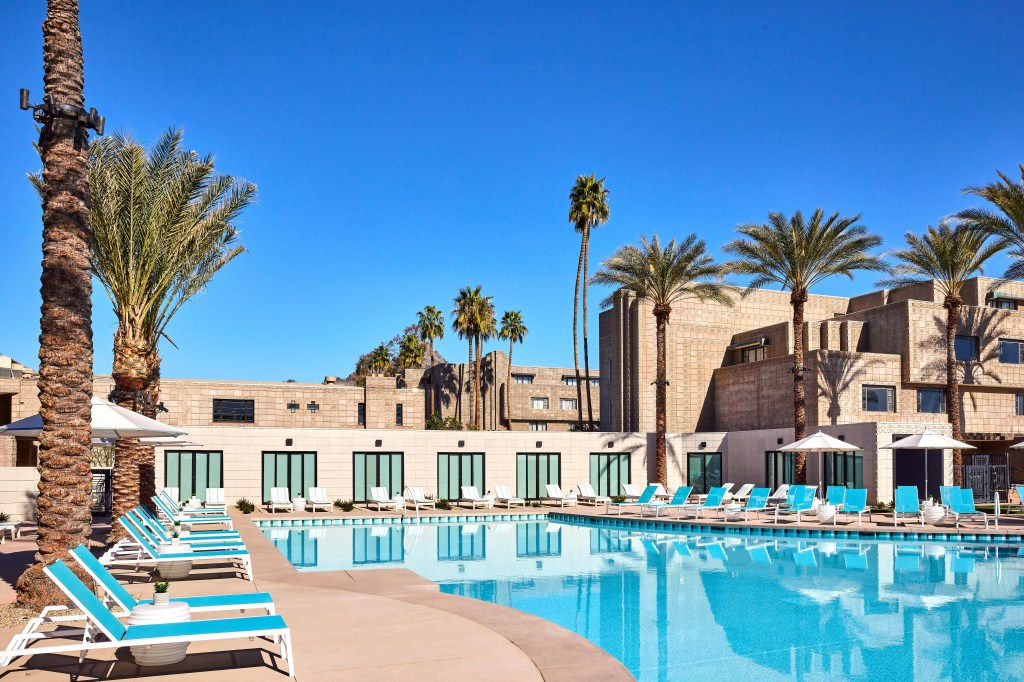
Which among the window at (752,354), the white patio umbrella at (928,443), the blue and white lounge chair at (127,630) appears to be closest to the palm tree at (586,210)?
the window at (752,354)

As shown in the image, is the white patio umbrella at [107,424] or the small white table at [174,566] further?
Result: the small white table at [174,566]

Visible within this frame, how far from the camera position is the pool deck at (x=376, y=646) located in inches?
269

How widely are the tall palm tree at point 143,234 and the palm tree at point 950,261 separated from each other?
25.0 meters

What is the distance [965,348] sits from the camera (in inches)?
1406

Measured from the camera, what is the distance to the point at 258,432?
28031mm

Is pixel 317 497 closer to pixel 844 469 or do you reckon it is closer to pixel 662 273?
pixel 662 273

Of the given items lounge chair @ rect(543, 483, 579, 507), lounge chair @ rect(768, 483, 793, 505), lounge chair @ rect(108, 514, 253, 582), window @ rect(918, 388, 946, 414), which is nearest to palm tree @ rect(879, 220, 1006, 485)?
window @ rect(918, 388, 946, 414)

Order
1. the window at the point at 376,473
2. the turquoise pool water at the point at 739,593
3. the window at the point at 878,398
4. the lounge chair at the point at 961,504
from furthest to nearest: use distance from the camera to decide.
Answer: the window at the point at 878,398 → the window at the point at 376,473 → the lounge chair at the point at 961,504 → the turquoise pool water at the point at 739,593

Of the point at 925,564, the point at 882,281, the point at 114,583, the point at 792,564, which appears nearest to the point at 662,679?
the point at 114,583

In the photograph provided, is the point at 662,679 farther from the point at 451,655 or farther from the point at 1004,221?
the point at 1004,221

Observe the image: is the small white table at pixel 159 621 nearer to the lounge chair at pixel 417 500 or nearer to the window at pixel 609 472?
A: the lounge chair at pixel 417 500

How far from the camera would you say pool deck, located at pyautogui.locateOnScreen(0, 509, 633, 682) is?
6.84 metres

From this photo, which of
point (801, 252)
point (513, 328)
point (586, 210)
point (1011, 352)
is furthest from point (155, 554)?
point (513, 328)

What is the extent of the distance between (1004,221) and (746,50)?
12.4 m
